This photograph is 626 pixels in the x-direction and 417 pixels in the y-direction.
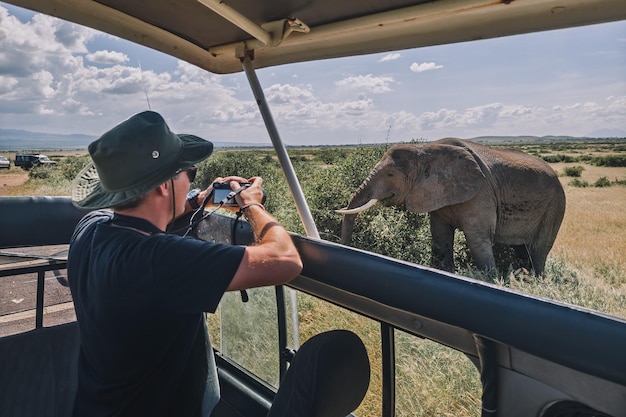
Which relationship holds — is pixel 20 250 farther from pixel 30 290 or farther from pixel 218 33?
pixel 218 33

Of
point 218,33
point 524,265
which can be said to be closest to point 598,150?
point 524,265

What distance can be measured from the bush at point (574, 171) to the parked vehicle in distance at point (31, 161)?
21.9 m

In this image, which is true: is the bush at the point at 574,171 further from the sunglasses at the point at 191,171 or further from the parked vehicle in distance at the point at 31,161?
the parked vehicle in distance at the point at 31,161

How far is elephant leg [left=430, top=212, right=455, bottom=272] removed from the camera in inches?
325

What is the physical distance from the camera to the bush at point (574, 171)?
1336 centimetres

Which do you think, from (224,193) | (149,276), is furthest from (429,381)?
(224,193)

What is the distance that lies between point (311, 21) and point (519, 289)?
521cm

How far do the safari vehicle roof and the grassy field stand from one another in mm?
823

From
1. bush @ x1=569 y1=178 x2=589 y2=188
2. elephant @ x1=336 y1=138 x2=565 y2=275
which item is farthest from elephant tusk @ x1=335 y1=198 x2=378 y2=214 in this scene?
bush @ x1=569 y1=178 x2=589 y2=188

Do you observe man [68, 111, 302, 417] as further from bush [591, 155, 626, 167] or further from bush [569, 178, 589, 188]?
bush [591, 155, 626, 167]

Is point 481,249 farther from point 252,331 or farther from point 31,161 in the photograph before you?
point 31,161

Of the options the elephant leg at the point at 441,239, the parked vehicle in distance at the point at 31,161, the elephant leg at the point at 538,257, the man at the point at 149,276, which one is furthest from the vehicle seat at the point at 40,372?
the parked vehicle in distance at the point at 31,161

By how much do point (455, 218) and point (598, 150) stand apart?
25.8 feet

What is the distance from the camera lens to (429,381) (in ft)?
3.91
